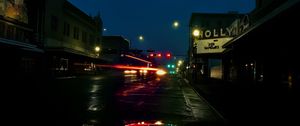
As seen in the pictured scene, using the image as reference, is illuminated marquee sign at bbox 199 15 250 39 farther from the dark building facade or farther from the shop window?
the shop window

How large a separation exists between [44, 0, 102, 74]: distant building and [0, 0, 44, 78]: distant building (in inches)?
100

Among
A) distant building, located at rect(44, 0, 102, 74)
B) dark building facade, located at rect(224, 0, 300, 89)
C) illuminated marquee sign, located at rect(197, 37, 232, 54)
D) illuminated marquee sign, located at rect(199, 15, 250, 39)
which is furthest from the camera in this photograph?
distant building, located at rect(44, 0, 102, 74)

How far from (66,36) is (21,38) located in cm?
1586

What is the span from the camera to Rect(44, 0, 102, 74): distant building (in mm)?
43844

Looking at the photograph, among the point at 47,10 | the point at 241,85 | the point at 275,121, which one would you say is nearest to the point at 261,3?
the point at 241,85

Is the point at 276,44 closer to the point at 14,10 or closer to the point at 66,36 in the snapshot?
the point at 14,10

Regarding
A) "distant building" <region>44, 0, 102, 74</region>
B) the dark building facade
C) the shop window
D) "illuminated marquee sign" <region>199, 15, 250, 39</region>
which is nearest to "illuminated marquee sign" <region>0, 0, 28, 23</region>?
"distant building" <region>44, 0, 102, 74</region>

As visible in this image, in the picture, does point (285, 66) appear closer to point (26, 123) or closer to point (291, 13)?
point (291, 13)

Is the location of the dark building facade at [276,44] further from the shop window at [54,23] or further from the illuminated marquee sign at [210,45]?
the shop window at [54,23]

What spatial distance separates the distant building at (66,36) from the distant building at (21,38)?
2551 millimetres

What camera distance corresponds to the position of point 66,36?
5250 cm

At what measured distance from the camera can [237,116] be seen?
1278cm

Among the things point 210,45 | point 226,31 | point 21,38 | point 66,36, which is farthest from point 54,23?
point 226,31

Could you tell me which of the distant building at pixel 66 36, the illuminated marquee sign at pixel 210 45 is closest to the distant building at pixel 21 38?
the distant building at pixel 66 36
